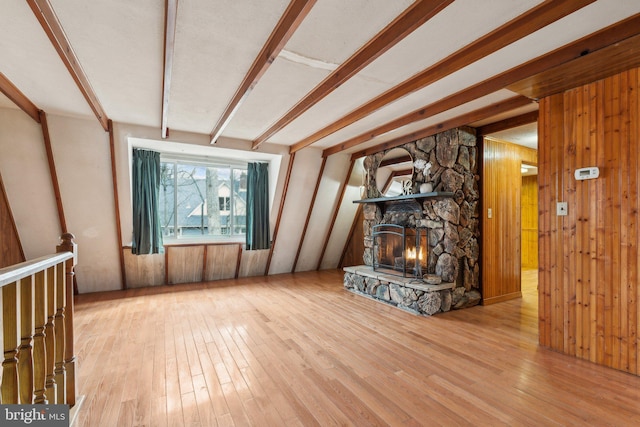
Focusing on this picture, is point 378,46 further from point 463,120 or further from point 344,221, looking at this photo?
point 344,221

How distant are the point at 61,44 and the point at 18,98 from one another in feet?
4.75

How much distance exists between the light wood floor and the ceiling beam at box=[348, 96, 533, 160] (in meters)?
2.39

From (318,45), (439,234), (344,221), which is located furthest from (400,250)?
(318,45)

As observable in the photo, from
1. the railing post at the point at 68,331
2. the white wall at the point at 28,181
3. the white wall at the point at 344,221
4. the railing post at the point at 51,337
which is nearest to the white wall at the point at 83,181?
the white wall at the point at 28,181

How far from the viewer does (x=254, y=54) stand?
2.26 meters

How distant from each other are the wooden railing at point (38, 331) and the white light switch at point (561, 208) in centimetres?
368

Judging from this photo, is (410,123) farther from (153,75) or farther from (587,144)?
(153,75)

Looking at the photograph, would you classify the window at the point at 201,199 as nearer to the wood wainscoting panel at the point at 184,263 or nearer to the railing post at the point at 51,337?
the wood wainscoting panel at the point at 184,263

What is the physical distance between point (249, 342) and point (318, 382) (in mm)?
987

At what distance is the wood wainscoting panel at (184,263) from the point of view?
5.08 metres

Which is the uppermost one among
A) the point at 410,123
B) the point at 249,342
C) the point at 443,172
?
the point at 410,123

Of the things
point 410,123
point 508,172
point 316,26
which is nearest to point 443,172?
point 410,123

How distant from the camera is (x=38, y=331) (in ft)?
4.48

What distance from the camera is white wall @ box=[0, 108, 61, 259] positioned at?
329cm
